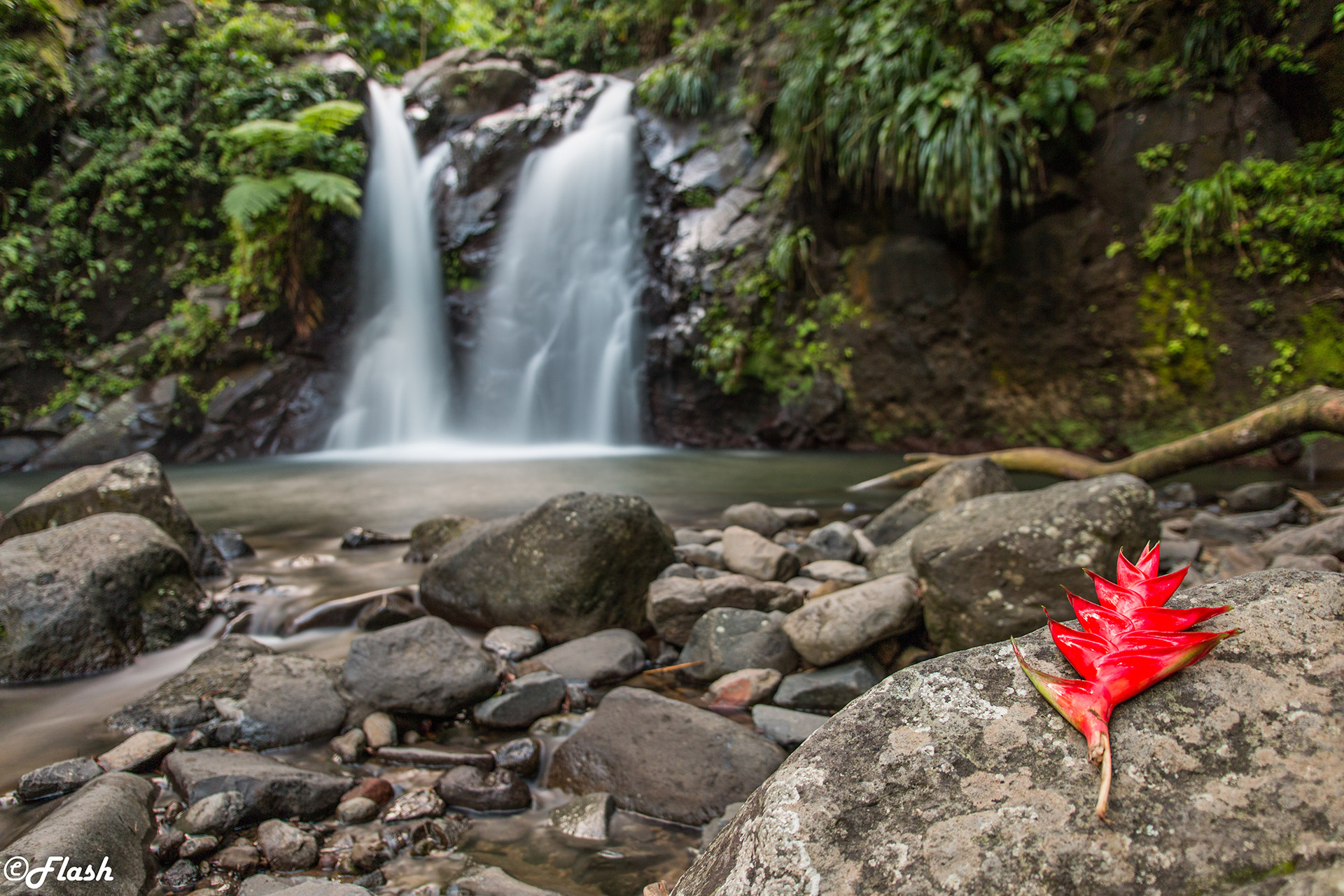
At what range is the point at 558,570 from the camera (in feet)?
10.3

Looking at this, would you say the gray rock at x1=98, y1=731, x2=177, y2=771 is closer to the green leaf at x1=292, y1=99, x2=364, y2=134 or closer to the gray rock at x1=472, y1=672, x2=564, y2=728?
the gray rock at x1=472, y1=672, x2=564, y2=728

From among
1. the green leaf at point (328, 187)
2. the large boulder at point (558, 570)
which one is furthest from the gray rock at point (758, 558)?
the green leaf at point (328, 187)

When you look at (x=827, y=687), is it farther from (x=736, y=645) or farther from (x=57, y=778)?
(x=57, y=778)

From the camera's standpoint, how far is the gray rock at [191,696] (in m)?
2.30

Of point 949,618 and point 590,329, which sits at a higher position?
point 590,329

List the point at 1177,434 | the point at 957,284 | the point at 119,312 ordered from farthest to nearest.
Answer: the point at 119,312, the point at 957,284, the point at 1177,434

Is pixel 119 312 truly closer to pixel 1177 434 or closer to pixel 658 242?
pixel 658 242

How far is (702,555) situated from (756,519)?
1000 mm

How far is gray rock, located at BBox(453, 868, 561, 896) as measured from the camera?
59.0 inches

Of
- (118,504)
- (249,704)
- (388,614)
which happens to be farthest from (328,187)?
(249,704)

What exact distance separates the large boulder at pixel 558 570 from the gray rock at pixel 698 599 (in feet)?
0.60

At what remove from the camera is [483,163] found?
12391 mm

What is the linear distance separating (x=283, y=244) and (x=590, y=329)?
5148 mm

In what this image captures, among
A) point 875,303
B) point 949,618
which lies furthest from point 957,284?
point 949,618
